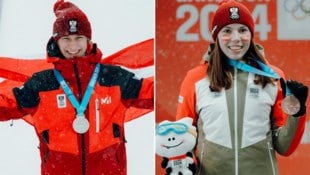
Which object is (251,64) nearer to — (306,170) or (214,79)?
(214,79)

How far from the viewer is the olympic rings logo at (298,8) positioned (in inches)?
136

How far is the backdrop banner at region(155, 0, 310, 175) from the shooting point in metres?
3.43

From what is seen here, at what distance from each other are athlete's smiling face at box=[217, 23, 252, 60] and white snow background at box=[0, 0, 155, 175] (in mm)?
515

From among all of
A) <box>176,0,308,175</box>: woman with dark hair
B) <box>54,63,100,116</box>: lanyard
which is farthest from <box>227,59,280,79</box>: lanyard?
<box>54,63,100,116</box>: lanyard

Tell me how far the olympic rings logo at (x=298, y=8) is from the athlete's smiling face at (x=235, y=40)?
18.1 inches

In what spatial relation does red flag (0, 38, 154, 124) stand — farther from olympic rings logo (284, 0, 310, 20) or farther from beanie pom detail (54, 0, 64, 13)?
olympic rings logo (284, 0, 310, 20)

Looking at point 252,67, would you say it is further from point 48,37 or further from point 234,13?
point 48,37

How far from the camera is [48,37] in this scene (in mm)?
3473

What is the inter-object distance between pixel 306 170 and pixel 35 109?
1.29 metres

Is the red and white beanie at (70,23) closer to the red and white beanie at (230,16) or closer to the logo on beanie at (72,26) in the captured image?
the logo on beanie at (72,26)

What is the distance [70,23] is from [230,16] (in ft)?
2.33

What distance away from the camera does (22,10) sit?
3.56 metres

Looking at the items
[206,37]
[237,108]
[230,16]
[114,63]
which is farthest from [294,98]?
[114,63]

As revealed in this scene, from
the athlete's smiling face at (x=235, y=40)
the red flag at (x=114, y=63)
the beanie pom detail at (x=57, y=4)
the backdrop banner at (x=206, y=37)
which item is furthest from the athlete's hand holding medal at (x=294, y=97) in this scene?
the beanie pom detail at (x=57, y=4)
